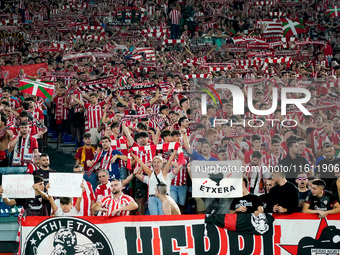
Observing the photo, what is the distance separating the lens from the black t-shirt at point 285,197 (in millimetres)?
9453

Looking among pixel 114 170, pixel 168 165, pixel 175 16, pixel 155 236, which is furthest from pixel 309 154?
pixel 175 16

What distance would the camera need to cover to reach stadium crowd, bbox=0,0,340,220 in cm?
1038

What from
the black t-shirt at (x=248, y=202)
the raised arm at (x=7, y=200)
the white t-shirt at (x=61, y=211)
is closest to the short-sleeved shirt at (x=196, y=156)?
the black t-shirt at (x=248, y=202)

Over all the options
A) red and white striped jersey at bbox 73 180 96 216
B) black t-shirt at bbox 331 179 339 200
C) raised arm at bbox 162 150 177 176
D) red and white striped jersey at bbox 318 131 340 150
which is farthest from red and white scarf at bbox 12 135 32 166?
black t-shirt at bbox 331 179 339 200

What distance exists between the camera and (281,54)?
2202cm

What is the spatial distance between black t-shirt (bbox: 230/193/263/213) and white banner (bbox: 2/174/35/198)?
3059 mm

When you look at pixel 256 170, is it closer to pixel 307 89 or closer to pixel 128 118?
pixel 128 118

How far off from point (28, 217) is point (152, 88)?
7.92 meters

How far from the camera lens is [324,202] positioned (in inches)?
370

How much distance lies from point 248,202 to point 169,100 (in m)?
7.58

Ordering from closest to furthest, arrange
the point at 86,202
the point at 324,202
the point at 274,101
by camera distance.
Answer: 1. the point at 324,202
2. the point at 86,202
3. the point at 274,101

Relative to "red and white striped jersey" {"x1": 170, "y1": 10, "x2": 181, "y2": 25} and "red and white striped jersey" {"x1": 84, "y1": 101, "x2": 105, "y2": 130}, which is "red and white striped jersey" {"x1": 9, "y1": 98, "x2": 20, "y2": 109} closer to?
"red and white striped jersey" {"x1": 84, "y1": 101, "x2": 105, "y2": 130}

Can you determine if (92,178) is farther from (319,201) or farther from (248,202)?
(319,201)

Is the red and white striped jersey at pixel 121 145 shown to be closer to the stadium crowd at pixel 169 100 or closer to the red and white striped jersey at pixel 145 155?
the stadium crowd at pixel 169 100
